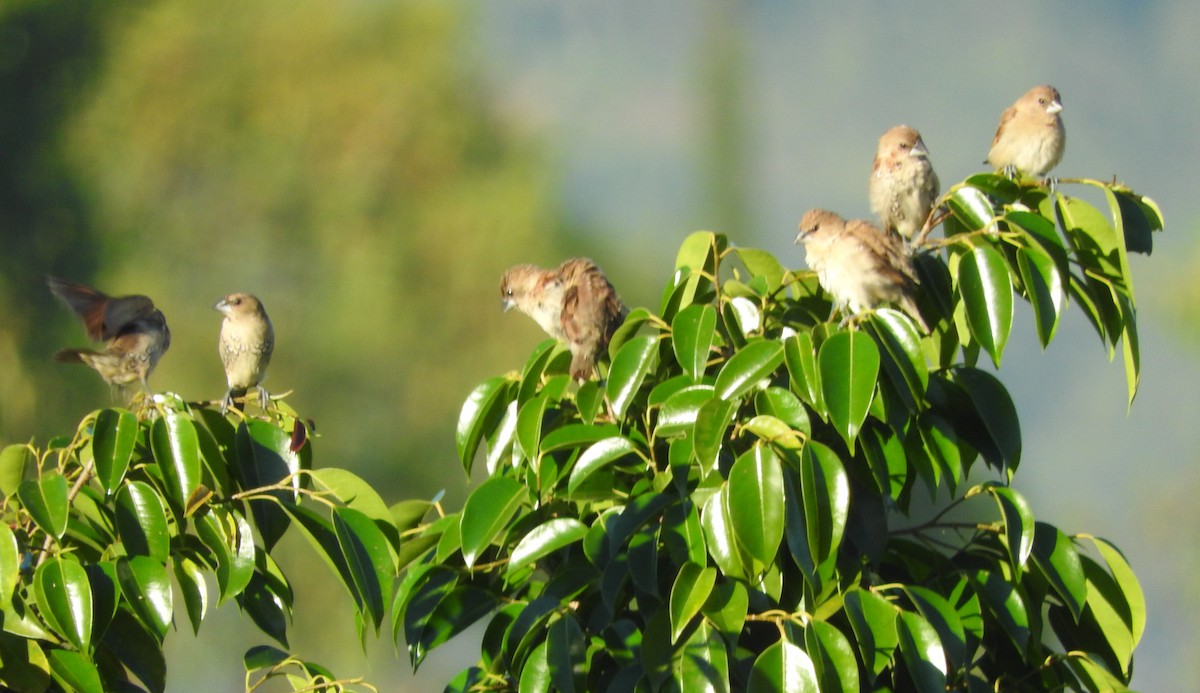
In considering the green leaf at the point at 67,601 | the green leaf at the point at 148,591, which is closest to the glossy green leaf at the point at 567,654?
the green leaf at the point at 148,591

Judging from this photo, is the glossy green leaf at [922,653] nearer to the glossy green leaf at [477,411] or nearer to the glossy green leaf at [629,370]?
the glossy green leaf at [629,370]

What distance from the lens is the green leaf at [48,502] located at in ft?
6.12

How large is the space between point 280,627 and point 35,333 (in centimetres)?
597

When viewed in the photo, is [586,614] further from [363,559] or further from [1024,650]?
[1024,650]

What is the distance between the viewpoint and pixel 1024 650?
2051 mm

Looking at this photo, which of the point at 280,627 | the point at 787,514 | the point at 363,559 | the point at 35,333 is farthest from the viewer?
the point at 35,333

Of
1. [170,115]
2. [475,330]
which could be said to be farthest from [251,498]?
[170,115]

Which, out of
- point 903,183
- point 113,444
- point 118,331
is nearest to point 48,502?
point 113,444

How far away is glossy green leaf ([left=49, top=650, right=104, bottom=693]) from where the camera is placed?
1.97 meters

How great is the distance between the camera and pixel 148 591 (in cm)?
193

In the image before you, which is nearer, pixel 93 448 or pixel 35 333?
pixel 93 448

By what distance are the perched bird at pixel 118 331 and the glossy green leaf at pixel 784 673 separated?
2.39 meters

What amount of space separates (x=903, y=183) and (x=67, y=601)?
282cm

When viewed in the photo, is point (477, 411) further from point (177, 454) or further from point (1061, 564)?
point (1061, 564)
